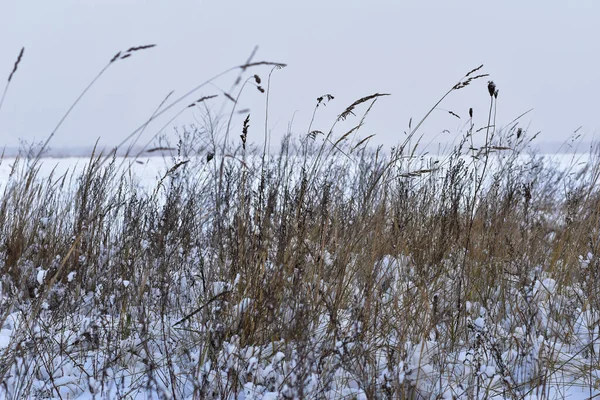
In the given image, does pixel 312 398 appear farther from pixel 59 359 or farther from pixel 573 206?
pixel 573 206

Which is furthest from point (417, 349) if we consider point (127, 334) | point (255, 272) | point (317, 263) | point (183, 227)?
point (183, 227)

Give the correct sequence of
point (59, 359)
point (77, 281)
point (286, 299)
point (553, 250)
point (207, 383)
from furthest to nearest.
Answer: point (553, 250)
point (77, 281)
point (59, 359)
point (286, 299)
point (207, 383)

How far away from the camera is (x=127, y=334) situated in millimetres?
2312

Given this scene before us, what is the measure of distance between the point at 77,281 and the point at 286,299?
1269mm

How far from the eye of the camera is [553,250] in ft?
10.7

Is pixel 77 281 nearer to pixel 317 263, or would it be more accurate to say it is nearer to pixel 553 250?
pixel 317 263

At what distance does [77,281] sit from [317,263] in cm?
125

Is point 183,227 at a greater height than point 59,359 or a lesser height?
greater

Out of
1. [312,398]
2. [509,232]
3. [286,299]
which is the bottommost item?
[312,398]

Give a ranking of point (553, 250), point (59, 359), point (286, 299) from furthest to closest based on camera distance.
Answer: point (553, 250)
point (59, 359)
point (286, 299)

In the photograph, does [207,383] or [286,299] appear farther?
[286,299]

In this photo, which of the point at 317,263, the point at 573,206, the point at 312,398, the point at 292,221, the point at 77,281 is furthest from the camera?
the point at 573,206

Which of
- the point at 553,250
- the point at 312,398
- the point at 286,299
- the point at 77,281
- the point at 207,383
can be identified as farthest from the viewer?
the point at 553,250

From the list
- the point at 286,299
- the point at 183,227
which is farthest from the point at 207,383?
the point at 183,227
